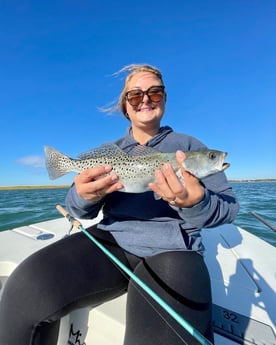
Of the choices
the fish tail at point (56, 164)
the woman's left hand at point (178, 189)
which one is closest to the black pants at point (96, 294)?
the woman's left hand at point (178, 189)

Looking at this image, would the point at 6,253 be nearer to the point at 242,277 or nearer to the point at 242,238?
the point at 242,277

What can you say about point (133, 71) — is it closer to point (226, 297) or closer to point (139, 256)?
point (139, 256)

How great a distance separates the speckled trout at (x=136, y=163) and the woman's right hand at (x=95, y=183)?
161 millimetres

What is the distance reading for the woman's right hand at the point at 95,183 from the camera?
1.80 meters

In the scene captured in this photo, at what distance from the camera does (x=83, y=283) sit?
1627 mm

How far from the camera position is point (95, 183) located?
1.80 meters

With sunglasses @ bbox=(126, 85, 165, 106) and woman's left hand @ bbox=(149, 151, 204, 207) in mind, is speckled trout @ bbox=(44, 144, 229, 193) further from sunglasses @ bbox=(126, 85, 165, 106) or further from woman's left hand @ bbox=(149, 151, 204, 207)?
sunglasses @ bbox=(126, 85, 165, 106)

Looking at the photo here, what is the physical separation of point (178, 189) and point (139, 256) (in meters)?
0.70

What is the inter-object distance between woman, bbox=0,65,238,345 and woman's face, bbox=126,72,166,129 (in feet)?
0.03

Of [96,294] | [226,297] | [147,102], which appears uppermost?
[147,102]

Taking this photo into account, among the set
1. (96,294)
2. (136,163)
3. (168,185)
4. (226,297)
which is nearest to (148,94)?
(136,163)

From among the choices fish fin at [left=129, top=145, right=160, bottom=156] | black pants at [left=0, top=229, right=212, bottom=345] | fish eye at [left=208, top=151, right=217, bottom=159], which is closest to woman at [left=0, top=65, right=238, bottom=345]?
black pants at [left=0, top=229, right=212, bottom=345]

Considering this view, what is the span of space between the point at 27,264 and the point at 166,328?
1.10 metres

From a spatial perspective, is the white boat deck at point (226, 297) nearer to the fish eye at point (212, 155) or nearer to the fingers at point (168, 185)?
the fingers at point (168, 185)
